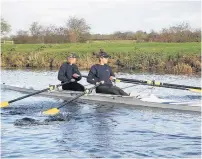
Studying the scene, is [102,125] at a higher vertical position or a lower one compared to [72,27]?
lower

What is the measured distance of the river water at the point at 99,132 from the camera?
9305 millimetres

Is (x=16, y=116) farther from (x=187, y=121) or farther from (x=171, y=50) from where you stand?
(x=171, y=50)

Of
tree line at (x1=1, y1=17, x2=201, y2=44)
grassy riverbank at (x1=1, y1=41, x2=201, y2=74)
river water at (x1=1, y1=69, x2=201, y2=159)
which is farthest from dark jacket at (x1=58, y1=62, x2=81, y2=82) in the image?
tree line at (x1=1, y1=17, x2=201, y2=44)

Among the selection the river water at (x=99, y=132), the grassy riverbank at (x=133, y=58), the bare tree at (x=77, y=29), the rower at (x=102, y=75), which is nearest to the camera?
the river water at (x=99, y=132)

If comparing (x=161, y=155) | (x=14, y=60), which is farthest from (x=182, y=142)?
(x=14, y=60)

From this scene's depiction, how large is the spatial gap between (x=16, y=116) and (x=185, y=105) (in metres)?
5.59

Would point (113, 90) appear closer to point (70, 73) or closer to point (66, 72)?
point (70, 73)

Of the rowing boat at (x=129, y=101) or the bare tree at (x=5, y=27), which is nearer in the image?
the rowing boat at (x=129, y=101)

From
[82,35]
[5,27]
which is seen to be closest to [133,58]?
[82,35]

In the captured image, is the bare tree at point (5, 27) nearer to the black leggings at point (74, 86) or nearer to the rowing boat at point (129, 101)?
the rowing boat at point (129, 101)

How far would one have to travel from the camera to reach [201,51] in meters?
38.0

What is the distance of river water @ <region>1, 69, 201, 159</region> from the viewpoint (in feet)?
30.5

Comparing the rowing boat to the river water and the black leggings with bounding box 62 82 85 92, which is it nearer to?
the black leggings with bounding box 62 82 85 92

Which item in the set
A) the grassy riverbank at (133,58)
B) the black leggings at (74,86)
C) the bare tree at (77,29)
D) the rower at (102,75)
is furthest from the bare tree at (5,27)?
the rower at (102,75)
